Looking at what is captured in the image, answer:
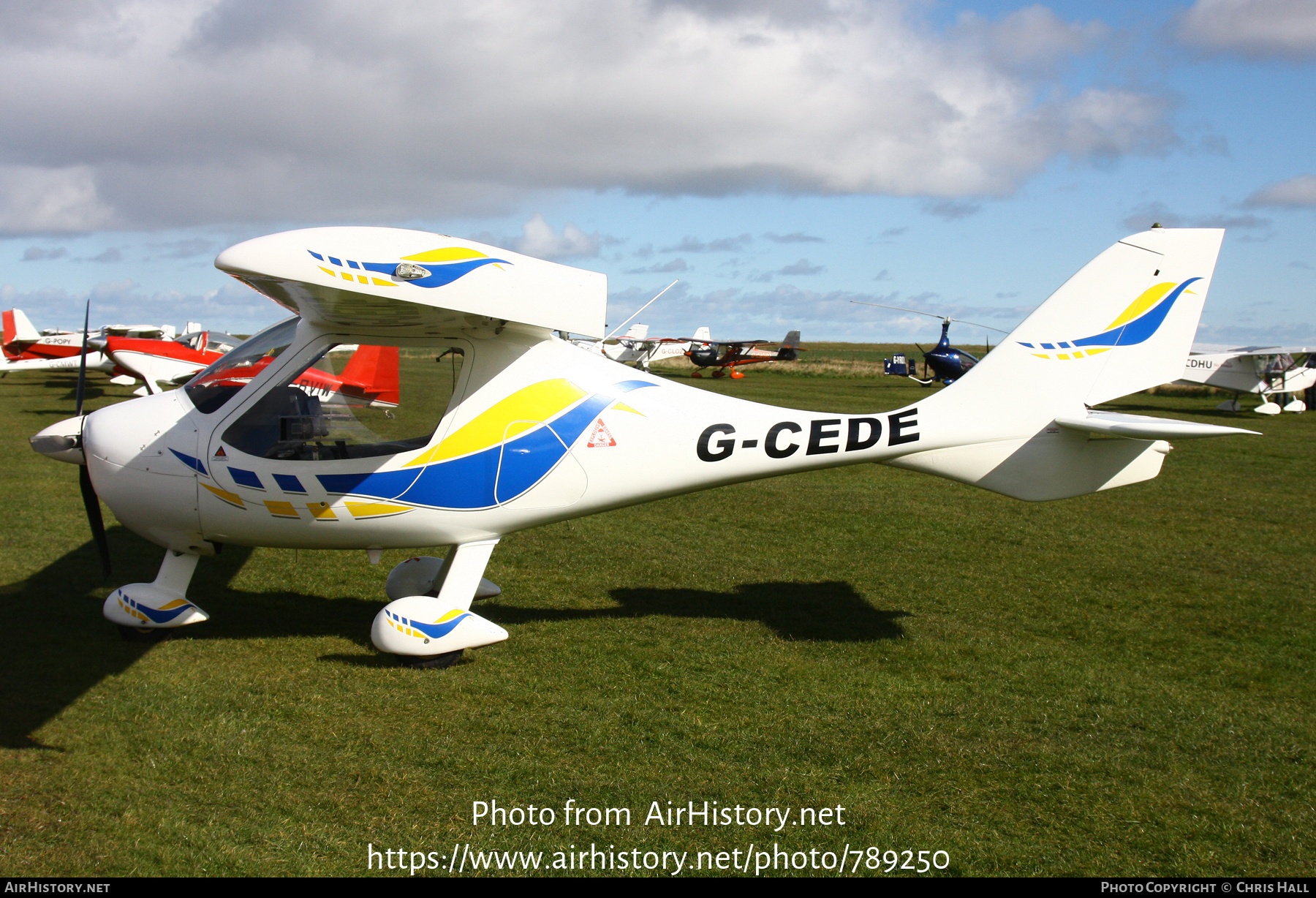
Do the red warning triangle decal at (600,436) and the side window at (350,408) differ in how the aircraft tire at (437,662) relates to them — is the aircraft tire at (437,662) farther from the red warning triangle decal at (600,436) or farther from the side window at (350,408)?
the red warning triangle decal at (600,436)

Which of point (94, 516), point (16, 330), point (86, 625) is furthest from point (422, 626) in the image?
point (16, 330)

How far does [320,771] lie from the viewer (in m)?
3.99

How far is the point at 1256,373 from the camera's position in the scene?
27094mm

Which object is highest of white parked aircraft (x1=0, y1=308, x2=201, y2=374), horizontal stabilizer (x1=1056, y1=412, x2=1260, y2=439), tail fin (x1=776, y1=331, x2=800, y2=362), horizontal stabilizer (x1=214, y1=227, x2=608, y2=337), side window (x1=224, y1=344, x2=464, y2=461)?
tail fin (x1=776, y1=331, x2=800, y2=362)

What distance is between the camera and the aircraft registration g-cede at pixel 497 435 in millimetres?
5238

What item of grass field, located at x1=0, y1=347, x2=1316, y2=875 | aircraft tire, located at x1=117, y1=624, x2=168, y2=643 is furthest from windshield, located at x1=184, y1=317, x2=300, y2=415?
grass field, located at x1=0, y1=347, x2=1316, y2=875

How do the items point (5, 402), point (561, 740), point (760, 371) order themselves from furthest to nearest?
1. point (760, 371)
2. point (5, 402)
3. point (561, 740)

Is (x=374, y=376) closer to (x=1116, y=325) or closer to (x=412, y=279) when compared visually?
(x=412, y=279)

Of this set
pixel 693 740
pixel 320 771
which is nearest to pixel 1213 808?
pixel 693 740

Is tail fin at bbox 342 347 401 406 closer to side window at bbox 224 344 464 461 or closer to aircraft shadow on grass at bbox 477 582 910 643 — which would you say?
side window at bbox 224 344 464 461

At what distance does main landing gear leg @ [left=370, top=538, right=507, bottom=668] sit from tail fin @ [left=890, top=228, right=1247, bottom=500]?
9.64 feet

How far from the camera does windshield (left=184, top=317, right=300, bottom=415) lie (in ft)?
17.6

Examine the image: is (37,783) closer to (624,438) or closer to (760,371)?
(624,438)
